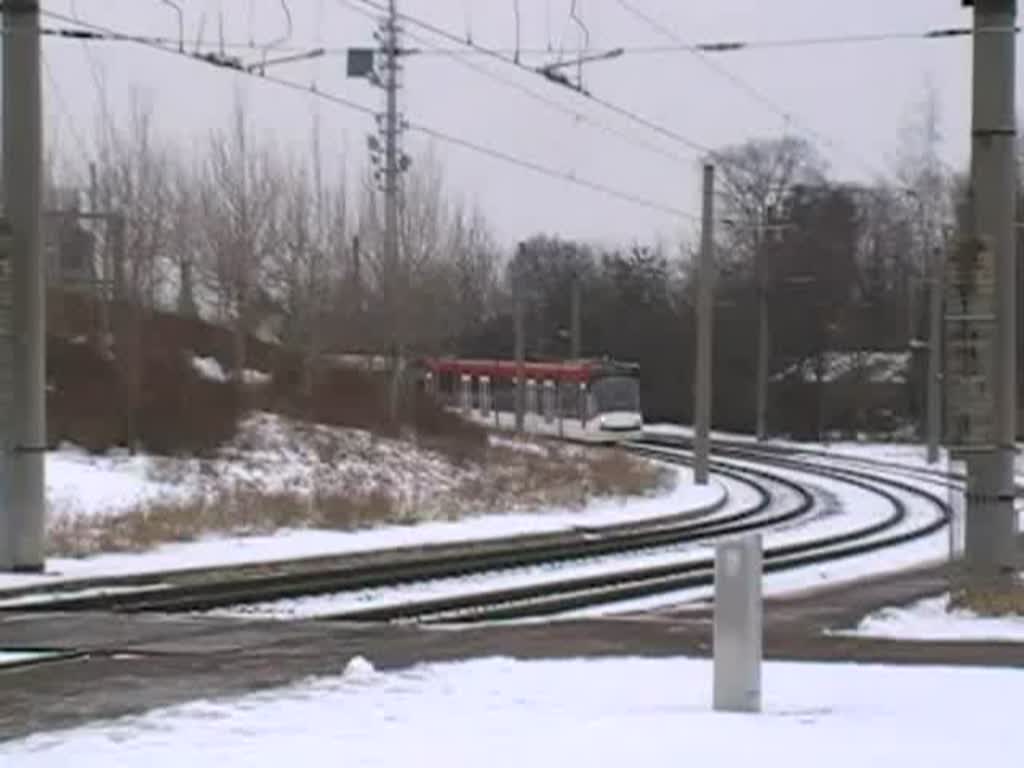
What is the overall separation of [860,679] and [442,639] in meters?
4.04

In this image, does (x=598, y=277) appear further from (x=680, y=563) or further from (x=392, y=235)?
(x=680, y=563)

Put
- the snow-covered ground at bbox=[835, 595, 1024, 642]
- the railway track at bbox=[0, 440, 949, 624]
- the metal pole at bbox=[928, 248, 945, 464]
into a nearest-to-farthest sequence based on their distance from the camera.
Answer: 1. the snow-covered ground at bbox=[835, 595, 1024, 642]
2. the railway track at bbox=[0, 440, 949, 624]
3. the metal pole at bbox=[928, 248, 945, 464]

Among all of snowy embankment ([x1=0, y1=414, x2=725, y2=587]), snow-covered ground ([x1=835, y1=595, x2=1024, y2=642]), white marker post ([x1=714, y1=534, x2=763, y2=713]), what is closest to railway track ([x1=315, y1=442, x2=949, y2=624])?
snow-covered ground ([x1=835, y1=595, x2=1024, y2=642])

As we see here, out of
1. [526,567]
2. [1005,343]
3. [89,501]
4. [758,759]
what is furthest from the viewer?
[89,501]

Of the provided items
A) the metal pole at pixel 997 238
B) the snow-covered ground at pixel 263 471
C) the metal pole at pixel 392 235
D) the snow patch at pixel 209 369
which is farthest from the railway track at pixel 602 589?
the metal pole at pixel 392 235

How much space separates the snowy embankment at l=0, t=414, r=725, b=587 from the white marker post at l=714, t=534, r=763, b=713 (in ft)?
37.7

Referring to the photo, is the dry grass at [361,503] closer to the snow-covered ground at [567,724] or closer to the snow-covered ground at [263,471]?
the snow-covered ground at [263,471]

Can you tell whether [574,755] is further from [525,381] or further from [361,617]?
[525,381]

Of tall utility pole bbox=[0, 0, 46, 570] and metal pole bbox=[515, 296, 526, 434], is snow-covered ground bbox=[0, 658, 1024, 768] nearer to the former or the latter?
tall utility pole bbox=[0, 0, 46, 570]

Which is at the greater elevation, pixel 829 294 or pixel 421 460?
pixel 829 294

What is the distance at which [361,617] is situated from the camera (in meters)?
17.2

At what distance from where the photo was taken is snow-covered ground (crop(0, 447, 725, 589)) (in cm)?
2266

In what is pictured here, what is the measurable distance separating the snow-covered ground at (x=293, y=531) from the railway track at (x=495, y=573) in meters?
0.80

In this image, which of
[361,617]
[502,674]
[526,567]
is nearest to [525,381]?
[526,567]
